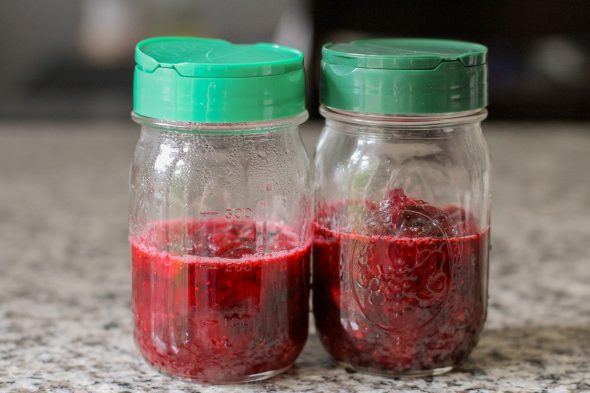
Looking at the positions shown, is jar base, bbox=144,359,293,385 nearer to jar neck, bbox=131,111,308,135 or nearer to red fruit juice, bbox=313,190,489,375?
red fruit juice, bbox=313,190,489,375

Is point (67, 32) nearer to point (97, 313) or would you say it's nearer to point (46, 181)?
point (46, 181)

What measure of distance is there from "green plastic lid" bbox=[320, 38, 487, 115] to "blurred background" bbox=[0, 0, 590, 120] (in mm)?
1411

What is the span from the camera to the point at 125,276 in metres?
1.21

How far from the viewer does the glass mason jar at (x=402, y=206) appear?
0.83 metres

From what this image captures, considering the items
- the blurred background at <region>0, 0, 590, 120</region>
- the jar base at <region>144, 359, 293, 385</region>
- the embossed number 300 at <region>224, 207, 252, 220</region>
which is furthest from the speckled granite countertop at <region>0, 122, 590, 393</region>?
the blurred background at <region>0, 0, 590, 120</region>

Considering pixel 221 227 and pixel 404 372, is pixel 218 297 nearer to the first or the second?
pixel 221 227

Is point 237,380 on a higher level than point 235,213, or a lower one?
lower

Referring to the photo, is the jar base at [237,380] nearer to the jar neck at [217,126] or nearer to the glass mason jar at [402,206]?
the glass mason jar at [402,206]

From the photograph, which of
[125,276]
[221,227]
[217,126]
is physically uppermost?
[217,126]

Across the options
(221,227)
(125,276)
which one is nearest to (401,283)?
(221,227)

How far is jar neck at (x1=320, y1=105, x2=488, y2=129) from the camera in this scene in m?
0.84

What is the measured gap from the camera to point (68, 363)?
3.03 feet

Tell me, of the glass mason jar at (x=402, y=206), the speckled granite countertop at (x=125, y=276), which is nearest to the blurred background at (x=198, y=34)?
the speckled granite countertop at (x=125, y=276)

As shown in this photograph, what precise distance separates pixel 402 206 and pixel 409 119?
89mm
